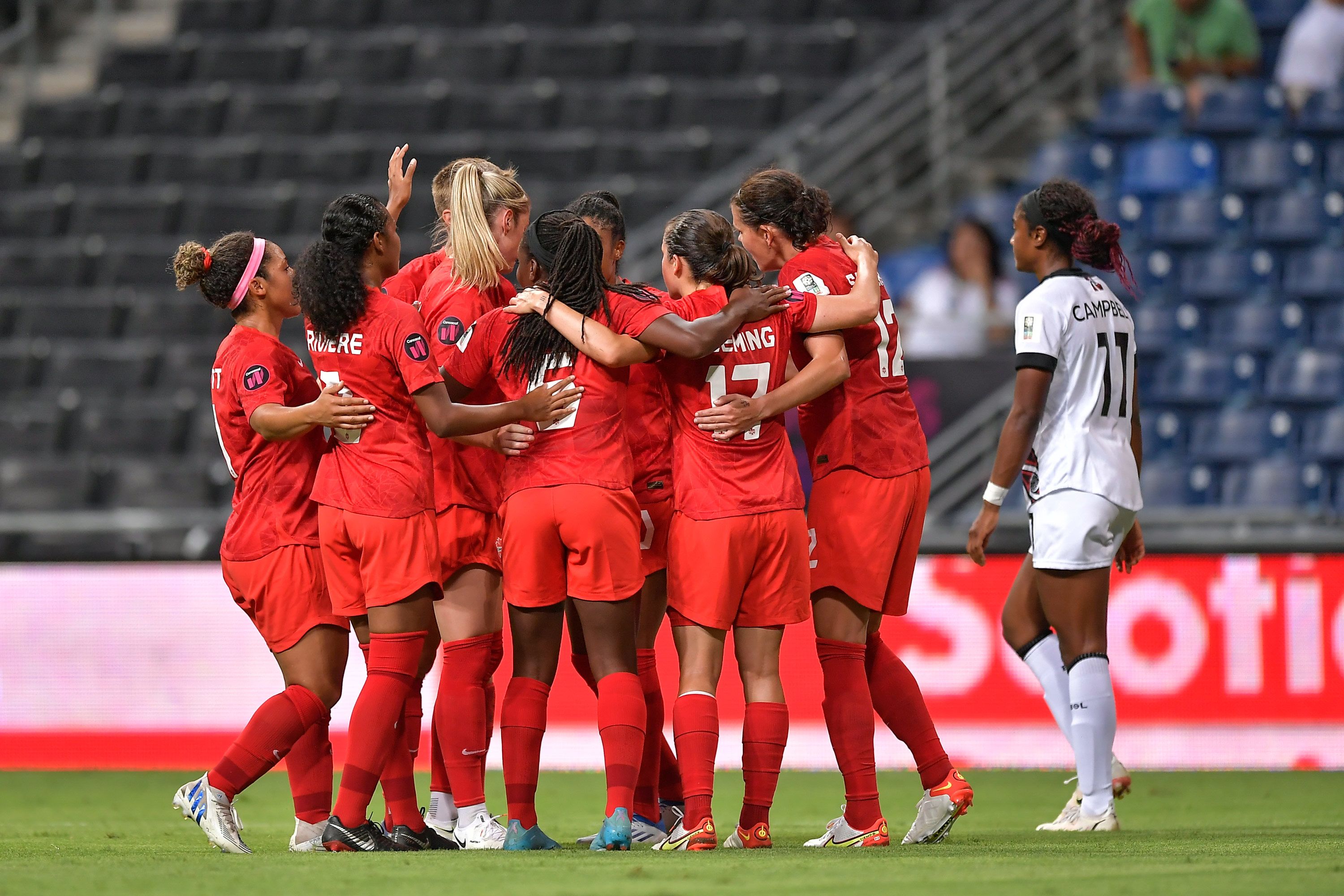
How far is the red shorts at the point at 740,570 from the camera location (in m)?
5.03

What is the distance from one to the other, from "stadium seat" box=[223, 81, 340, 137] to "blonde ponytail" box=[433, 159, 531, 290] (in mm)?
7981

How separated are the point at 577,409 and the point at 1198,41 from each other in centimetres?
803

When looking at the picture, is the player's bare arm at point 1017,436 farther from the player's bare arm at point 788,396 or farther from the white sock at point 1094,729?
the player's bare arm at point 788,396

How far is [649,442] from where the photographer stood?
5.47 meters

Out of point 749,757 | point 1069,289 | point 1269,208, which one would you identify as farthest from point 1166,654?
point 1269,208

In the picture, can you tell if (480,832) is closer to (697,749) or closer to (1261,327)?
(697,749)

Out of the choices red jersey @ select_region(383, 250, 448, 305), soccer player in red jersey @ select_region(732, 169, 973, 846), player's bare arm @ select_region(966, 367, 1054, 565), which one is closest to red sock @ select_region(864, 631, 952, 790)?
soccer player in red jersey @ select_region(732, 169, 973, 846)

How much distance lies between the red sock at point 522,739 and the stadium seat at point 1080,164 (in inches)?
281

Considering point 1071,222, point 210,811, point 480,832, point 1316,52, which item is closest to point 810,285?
point 1071,222

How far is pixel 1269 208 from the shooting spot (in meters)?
10.8

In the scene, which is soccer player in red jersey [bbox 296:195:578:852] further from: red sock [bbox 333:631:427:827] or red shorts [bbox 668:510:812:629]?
red shorts [bbox 668:510:812:629]

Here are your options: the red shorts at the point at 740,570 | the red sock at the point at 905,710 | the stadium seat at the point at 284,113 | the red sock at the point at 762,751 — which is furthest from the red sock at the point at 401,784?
the stadium seat at the point at 284,113

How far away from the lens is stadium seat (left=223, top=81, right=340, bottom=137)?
1305 cm

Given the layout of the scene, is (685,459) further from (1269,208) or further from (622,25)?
(622,25)
